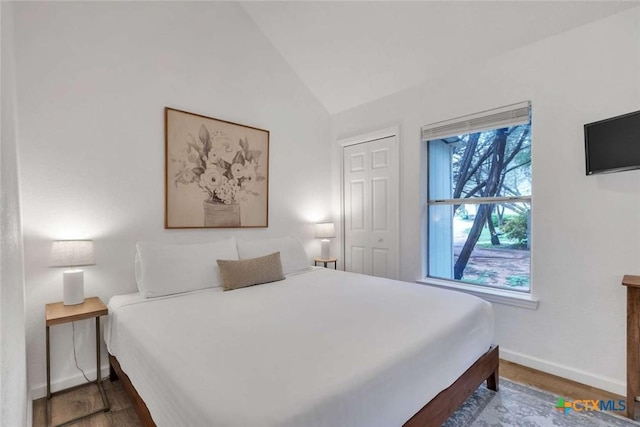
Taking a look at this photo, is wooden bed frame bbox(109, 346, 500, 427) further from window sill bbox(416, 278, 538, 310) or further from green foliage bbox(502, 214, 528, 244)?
green foliage bbox(502, 214, 528, 244)

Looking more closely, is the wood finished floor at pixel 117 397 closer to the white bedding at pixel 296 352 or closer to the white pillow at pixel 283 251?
the white bedding at pixel 296 352

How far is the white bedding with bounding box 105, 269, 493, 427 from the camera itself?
1036 mm

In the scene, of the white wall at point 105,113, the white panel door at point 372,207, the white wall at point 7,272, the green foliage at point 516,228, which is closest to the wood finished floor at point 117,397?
the white wall at point 105,113

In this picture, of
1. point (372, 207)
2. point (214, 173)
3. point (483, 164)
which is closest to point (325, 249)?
point (372, 207)

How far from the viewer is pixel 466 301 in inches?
79.9

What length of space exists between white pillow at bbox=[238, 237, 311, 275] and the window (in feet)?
4.63

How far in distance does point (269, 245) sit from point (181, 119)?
146cm

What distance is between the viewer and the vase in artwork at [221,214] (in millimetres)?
2992

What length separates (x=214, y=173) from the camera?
302cm

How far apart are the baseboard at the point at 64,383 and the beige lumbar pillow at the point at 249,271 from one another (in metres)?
1.17

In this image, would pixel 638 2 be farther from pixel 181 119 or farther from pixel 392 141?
pixel 181 119

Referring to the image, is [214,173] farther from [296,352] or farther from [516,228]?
[516,228]

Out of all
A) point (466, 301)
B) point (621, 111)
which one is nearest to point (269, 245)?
point (466, 301)

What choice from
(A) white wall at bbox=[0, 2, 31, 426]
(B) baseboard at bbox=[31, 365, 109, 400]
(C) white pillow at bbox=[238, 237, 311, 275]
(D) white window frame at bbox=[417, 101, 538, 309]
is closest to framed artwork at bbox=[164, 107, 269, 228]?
(C) white pillow at bbox=[238, 237, 311, 275]
